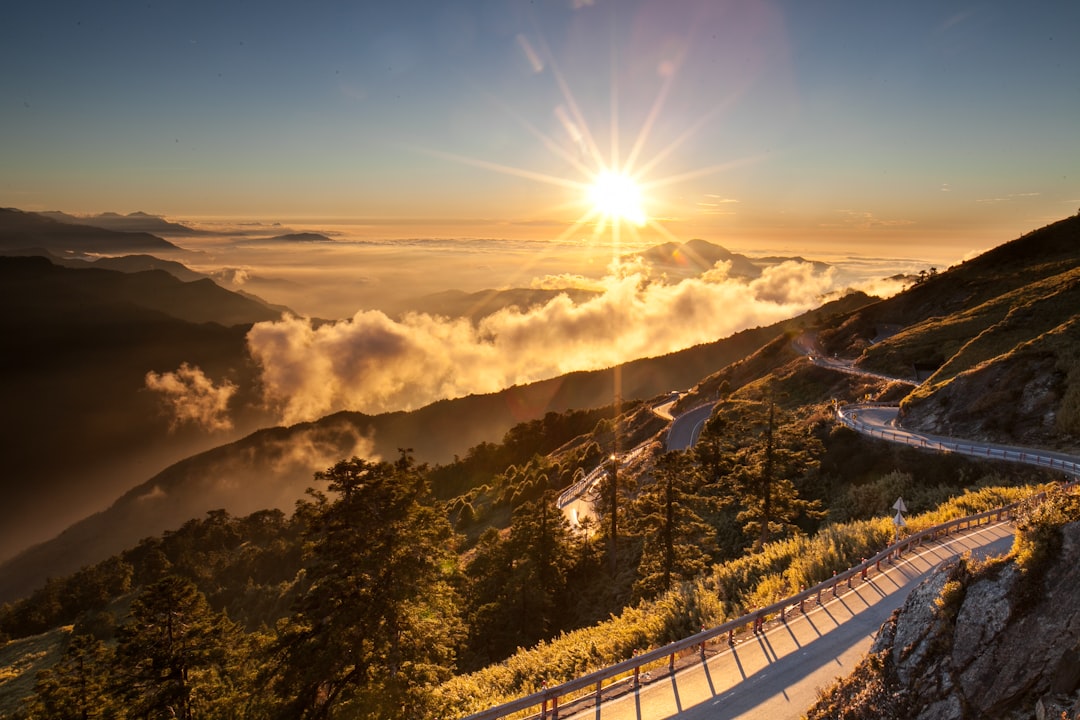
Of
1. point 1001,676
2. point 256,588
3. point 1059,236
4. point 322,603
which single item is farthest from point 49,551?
point 1059,236

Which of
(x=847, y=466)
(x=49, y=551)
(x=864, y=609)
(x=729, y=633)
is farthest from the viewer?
(x=49, y=551)

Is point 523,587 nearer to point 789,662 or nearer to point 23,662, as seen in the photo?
point 789,662

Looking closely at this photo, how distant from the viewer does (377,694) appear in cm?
1412

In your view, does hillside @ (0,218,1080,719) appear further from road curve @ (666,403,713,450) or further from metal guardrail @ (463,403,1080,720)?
road curve @ (666,403,713,450)

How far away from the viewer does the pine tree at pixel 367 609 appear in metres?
14.5

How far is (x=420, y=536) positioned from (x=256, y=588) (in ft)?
222

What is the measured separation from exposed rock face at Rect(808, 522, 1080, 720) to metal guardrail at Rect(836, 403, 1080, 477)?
21.1 meters

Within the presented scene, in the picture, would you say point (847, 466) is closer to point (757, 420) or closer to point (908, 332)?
point (757, 420)

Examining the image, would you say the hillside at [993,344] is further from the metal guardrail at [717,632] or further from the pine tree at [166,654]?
the pine tree at [166,654]

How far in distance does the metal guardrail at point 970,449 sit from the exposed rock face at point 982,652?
69.3ft

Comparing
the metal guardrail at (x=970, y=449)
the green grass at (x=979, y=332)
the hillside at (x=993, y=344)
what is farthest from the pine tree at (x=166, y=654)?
the green grass at (x=979, y=332)

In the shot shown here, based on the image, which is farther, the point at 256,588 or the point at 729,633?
the point at 256,588

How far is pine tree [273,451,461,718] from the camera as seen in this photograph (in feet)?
47.6

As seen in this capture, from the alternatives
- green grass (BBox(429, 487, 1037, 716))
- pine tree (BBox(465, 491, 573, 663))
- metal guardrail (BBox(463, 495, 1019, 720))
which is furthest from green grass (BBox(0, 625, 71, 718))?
metal guardrail (BBox(463, 495, 1019, 720))
